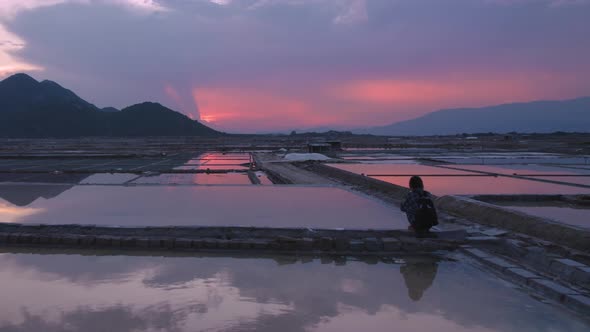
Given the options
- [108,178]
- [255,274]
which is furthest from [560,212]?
[108,178]

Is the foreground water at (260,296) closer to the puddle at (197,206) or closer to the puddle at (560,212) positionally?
the puddle at (197,206)

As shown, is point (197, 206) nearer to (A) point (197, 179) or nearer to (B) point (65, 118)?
(A) point (197, 179)

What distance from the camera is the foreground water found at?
114 inches

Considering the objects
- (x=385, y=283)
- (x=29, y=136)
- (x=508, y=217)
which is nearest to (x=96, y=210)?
(x=385, y=283)

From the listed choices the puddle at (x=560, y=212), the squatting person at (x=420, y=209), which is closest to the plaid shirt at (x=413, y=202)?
the squatting person at (x=420, y=209)

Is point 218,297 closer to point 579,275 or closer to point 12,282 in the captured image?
point 12,282

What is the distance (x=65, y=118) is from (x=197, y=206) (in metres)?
94.7

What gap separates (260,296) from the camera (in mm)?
3391

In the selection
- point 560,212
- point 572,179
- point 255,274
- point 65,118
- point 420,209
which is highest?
point 65,118

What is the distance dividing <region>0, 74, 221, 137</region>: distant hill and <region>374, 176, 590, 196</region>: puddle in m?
87.4

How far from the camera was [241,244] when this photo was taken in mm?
4703

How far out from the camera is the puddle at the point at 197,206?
241 inches

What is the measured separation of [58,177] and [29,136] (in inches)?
3252

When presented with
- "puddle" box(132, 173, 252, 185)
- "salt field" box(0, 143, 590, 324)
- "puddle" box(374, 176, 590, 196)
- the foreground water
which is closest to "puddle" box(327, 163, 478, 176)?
"puddle" box(374, 176, 590, 196)
